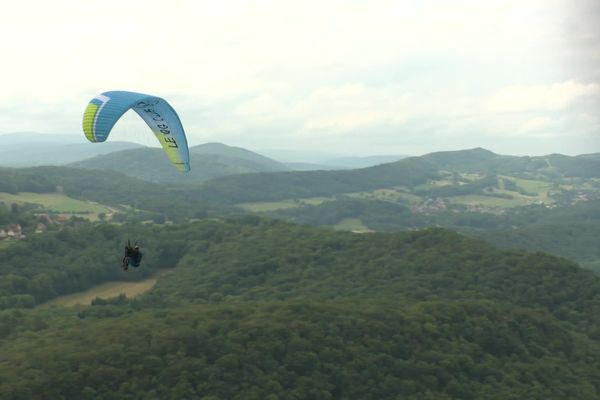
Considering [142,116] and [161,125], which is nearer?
[161,125]

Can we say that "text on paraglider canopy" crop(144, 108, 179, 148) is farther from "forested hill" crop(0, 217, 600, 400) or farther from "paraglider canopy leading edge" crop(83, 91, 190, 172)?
"forested hill" crop(0, 217, 600, 400)

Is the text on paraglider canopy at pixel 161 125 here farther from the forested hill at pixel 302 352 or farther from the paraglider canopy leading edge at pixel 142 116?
the forested hill at pixel 302 352

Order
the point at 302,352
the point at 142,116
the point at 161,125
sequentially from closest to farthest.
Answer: the point at 161,125
the point at 142,116
the point at 302,352

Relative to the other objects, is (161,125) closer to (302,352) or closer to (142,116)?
(142,116)

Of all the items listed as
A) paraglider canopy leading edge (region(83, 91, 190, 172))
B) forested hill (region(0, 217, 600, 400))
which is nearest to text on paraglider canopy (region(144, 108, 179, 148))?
paraglider canopy leading edge (region(83, 91, 190, 172))

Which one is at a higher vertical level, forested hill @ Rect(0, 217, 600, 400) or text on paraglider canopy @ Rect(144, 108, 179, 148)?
text on paraglider canopy @ Rect(144, 108, 179, 148)

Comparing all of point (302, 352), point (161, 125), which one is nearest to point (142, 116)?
point (161, 125)

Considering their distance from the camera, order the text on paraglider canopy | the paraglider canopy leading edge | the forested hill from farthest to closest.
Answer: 1. the forested hill
2. the text on paraglider canopy
3. the paraglider canopy leading edge

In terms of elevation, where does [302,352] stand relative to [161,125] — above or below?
below
